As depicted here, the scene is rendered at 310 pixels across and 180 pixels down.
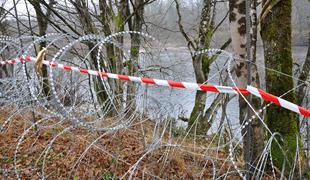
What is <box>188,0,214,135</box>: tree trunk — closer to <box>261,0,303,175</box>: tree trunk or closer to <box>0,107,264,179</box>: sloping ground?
<box>0,107,264,179</box>: sloping ground

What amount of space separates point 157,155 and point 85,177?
0.88 meters

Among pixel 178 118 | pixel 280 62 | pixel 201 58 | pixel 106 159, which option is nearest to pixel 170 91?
pixel 178 118

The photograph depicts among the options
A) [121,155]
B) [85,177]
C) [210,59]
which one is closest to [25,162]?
[85,177]

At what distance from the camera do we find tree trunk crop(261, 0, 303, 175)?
3.71m

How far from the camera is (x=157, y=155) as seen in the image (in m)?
3.92

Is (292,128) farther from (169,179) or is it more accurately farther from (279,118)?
(169,179)

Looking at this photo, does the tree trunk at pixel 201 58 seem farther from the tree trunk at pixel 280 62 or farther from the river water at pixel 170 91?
the tree trunk at pixel 280 62

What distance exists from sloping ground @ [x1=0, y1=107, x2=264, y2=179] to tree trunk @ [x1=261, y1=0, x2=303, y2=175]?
744 mm

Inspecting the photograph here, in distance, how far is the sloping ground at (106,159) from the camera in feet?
11.9

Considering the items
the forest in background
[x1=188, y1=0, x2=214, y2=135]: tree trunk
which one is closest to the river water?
the forest in background

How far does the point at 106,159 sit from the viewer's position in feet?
12.9

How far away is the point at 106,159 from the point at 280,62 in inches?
93.0

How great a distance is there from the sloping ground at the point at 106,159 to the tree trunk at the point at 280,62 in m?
0.74

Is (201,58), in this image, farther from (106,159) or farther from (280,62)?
(106,159)
